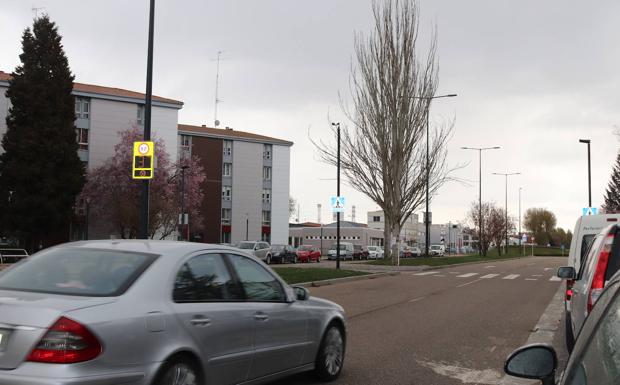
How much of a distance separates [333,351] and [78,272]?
3181mm

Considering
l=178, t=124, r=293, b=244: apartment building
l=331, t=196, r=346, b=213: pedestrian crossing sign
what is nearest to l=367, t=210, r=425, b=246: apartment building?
l=178, t=124, r=293, b=244: apartment building

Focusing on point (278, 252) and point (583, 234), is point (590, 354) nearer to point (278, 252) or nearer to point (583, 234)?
point (583, 234)

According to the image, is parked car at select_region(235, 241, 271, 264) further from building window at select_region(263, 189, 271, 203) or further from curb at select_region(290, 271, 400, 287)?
building window at select_region(263, 189, 271, 203)

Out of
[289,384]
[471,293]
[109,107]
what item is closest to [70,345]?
[289,384]

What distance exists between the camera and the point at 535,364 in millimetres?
2672

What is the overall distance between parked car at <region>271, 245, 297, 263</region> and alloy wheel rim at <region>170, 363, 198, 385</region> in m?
42.2

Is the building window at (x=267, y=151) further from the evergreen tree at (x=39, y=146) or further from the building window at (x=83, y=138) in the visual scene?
the evergreen tree at (x=39, y=146)

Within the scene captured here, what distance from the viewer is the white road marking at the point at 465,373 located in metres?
6.84

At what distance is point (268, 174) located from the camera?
77750 millimetres

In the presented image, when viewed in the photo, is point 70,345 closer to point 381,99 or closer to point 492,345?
point 492,345

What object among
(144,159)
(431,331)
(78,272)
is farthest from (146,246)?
(144,159)

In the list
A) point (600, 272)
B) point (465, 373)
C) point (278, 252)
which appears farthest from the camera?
point (278, 252)

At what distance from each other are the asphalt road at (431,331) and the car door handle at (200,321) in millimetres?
2083

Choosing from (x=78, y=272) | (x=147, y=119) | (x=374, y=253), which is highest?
(x=147, y=119)
